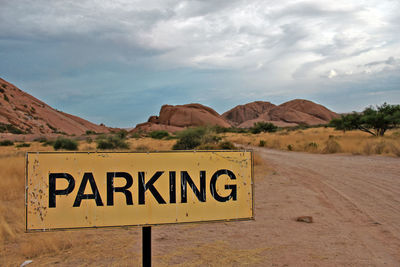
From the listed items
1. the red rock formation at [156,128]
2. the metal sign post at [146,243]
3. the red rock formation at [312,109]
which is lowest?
the metal sign post at [146,243]

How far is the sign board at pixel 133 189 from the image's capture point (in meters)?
2.45

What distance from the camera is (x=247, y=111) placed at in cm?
17100

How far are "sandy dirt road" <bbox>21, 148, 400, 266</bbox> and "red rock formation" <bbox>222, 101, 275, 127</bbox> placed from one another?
525 ft

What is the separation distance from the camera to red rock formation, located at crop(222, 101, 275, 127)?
553 ft

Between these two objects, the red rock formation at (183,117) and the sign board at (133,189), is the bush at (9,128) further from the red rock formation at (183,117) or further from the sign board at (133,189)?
the sign board at (133,189)

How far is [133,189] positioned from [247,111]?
170874mm

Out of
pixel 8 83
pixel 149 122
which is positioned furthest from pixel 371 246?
pixel 149 122

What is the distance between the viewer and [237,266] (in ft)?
12.3

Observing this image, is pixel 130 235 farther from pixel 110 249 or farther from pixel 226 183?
pixel 226 183

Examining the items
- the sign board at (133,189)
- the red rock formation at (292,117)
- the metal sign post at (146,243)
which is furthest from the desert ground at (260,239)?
the red rock formation at (292,117)

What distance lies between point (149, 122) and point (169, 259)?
316 feet

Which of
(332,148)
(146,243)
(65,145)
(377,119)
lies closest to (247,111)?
(377,119)

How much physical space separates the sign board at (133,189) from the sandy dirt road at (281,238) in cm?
158

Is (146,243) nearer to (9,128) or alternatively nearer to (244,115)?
(9,128)
